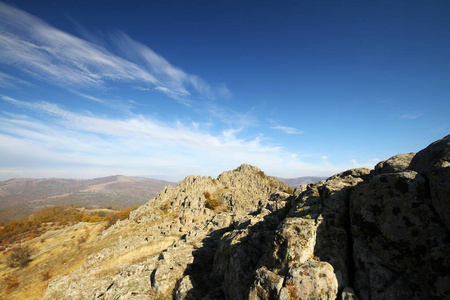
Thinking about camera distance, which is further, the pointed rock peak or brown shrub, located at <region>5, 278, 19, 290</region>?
the pointed rock peak

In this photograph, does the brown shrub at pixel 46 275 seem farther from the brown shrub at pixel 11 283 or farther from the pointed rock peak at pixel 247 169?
the pointed rock peak at pixel 247 169

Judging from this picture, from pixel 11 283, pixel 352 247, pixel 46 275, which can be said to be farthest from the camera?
pixel 11 283

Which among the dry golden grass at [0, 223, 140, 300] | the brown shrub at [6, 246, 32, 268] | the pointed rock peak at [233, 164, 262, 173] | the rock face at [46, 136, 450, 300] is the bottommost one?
the brown shrub at [6, 246, 32, 268]

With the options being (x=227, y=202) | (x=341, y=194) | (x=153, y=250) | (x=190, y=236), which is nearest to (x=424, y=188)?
(x=341, y=194)

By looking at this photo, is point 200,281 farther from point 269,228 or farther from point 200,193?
point 200,193

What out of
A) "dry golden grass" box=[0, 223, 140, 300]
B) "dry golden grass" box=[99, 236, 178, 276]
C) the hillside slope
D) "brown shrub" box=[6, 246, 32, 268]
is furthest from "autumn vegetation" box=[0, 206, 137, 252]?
the hillside slope

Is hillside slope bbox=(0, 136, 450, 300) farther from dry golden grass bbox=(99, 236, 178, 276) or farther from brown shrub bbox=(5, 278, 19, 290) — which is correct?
brown shrub bbox=(5, 278, 19, 290)

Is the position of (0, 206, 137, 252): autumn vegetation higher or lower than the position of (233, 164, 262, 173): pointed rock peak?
lower

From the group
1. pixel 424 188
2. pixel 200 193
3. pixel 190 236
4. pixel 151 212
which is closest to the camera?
pixel 424 188

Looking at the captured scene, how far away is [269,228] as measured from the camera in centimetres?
1739

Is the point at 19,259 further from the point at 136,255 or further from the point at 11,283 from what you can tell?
the point at 136,255

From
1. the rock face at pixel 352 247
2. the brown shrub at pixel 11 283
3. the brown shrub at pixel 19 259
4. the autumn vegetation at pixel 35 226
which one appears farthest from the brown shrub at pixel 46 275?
the rock face at pixel 352 247

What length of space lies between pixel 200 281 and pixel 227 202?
62.8 m

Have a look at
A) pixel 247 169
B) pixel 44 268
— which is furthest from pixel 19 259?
pixel 247 169
